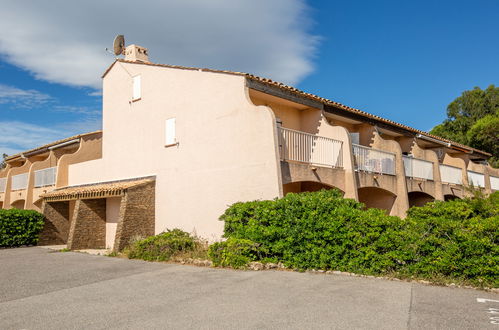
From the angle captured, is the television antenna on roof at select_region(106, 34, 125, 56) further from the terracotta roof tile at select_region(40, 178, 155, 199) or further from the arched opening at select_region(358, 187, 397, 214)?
the arched opening at select_region(358, 187, 397, 214)

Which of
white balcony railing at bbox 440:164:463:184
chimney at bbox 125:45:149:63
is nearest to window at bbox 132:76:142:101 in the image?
chimney at bbox 125:45:149:63

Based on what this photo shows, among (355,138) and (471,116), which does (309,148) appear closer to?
(355,138)

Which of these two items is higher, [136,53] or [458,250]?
[136,53]

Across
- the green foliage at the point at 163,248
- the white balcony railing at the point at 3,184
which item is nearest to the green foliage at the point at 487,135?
the green foliage at the point at 163,248

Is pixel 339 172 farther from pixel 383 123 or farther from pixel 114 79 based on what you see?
pixel 114 79

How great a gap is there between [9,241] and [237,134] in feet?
41.9

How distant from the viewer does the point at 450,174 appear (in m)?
21.7

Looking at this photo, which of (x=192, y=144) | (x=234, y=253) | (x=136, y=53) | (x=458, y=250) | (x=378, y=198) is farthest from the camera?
(x=136, y=53)

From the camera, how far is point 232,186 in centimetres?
1365

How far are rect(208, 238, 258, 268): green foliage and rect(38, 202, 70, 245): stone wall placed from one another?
1288 centimetres

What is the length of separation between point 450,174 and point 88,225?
58.7 feet

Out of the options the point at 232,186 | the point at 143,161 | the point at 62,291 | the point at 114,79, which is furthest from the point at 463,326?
the point at 114,79

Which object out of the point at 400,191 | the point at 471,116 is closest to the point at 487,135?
the point at 471,116

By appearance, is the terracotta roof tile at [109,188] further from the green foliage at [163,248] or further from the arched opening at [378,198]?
the arched opening at [378,198]
